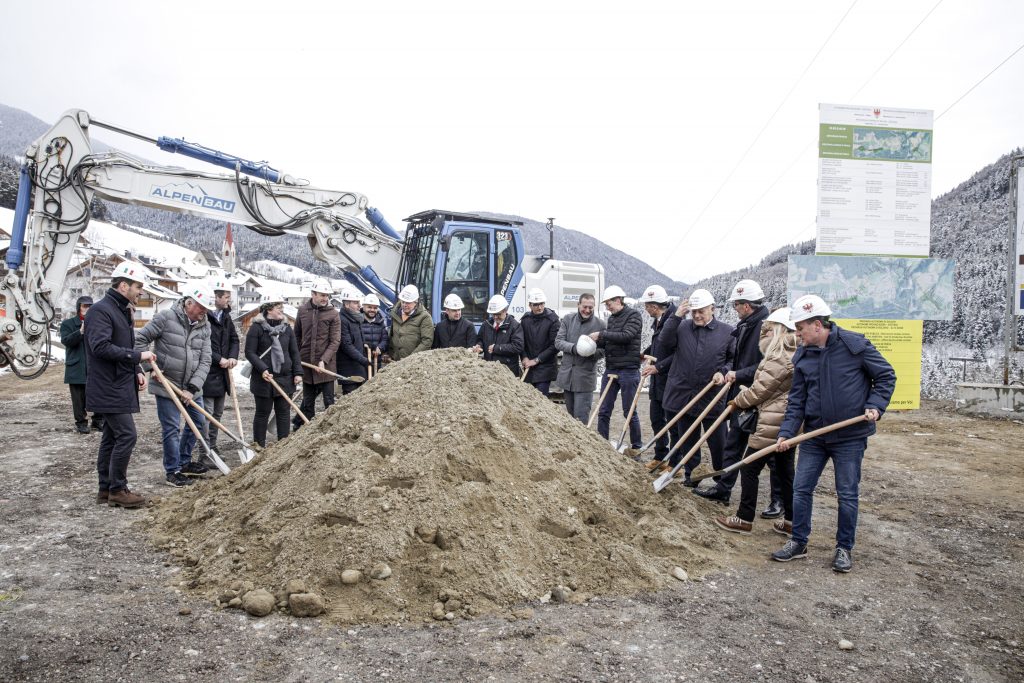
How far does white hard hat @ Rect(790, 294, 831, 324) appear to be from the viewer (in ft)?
14.6

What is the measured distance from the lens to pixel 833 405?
4473mm

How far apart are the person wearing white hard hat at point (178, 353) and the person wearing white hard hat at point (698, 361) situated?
4238 mm

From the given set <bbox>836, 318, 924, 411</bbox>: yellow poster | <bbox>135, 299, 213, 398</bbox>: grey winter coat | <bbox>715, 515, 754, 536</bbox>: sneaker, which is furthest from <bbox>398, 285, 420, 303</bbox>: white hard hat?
<bbox>836, 318, 924, 411</bbox>: yellow poster

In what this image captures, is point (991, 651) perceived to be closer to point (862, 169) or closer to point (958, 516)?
point (958, 516)

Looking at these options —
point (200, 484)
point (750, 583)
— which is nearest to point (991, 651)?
point (750, 583)

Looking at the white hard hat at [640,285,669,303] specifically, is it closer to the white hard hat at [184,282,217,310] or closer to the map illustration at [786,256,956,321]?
the map illustration at [786,256,956,321]

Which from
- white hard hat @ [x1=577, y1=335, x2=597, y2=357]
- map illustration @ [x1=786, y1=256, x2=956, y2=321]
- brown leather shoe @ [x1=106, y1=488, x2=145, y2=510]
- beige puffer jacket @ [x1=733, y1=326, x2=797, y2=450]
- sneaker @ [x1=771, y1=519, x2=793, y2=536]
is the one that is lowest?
sneaker @ [x1=771, y1=519, x2=793, y2=536]

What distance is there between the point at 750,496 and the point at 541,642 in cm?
245

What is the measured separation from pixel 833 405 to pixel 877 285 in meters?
6.82

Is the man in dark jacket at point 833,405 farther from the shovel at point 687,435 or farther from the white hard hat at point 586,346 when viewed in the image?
the white hard hat at point 586,346

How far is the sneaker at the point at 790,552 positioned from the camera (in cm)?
464

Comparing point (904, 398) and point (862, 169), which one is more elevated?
point (862, 169)

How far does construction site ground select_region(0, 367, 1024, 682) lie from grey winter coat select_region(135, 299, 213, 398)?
124cm

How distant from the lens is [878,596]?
411 cm
